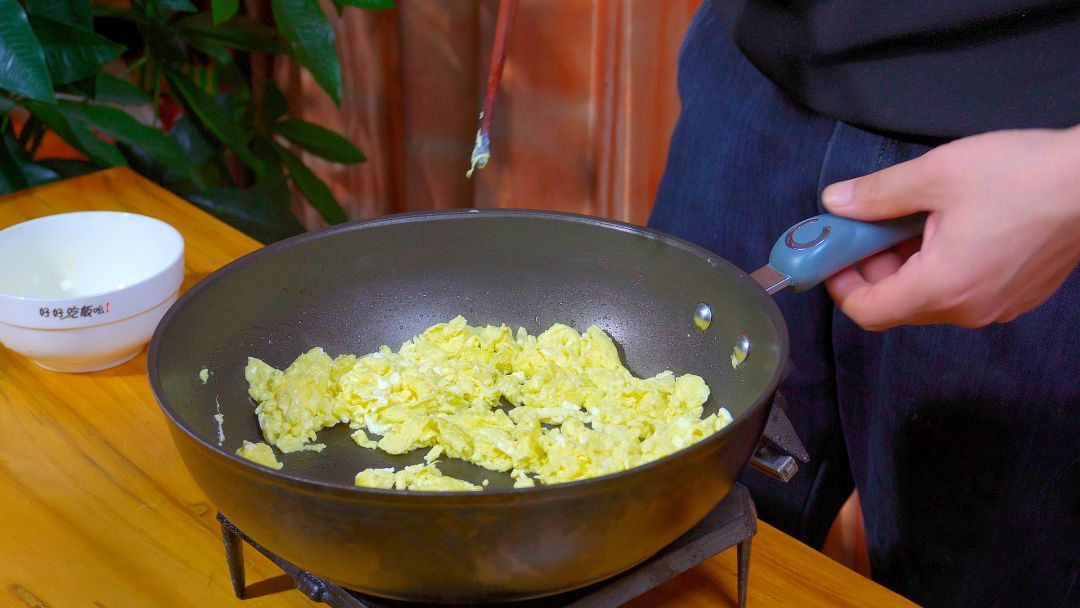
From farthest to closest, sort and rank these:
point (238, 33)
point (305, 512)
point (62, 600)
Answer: point (238, 33) < point (62, 600) < point (305, 512)

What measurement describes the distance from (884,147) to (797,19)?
0.68 feet

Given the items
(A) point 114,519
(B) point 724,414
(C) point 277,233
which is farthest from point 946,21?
(C) point 277,233

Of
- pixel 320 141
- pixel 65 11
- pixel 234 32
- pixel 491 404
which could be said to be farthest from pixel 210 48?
pixel 491 404

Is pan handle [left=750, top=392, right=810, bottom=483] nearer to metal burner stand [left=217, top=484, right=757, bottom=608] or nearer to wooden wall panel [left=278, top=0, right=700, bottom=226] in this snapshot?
metal burner stand [left=217, top=484, right=757, bottom=608]

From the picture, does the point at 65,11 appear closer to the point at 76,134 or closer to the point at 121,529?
the point at 76,134

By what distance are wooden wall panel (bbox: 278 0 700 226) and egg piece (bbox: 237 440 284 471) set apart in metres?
1.39

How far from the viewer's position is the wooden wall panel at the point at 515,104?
219 centimetres

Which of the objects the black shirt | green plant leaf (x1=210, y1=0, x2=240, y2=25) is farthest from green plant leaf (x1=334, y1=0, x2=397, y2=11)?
the black shirt

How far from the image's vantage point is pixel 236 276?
3.65ft

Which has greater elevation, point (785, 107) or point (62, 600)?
point (785, 107)

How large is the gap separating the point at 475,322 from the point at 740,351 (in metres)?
0.36

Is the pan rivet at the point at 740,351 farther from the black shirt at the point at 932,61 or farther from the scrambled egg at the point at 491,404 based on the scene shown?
the black shirt at the point at 932,61

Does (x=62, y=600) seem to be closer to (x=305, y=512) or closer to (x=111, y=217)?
(x=305, y=512)

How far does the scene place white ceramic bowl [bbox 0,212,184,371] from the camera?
1240 millimetres
